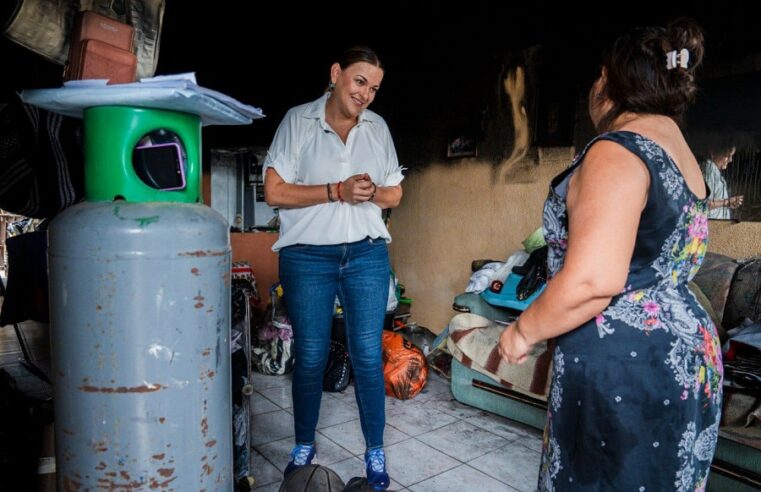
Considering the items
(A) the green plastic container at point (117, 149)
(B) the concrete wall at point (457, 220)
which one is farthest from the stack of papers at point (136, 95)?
(B) the concrete wall at point (457, 220)

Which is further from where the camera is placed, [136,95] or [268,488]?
[268,488]

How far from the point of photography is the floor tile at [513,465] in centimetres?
213

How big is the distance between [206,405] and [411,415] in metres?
1.86

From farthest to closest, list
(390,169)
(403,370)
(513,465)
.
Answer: (403,370) → (513,465) → (390,169)

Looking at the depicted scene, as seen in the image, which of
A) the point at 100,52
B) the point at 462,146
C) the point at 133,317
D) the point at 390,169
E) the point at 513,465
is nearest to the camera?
the point at 133,317

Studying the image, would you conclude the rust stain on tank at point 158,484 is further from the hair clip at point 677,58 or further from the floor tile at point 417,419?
the floor tile at point 417,419

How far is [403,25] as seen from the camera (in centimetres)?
436

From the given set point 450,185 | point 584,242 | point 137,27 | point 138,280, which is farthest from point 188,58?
point 584,242

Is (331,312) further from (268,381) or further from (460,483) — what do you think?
(268,381)

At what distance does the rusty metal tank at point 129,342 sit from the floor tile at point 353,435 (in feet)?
4.47

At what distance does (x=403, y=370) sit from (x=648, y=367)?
2.21 metres

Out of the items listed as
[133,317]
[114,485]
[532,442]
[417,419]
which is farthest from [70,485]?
[532,442]

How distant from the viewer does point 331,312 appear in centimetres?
186

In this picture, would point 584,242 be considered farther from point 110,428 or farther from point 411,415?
point 411,415
